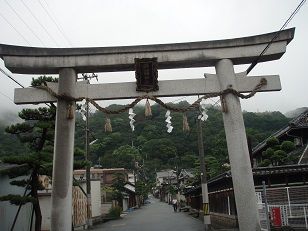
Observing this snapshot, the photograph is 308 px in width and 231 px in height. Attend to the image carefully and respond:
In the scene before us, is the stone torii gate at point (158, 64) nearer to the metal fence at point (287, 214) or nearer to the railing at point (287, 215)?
the metal fence at point (287, 214)

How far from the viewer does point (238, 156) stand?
1102cm

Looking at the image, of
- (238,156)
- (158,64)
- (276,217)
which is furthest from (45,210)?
(238,156)

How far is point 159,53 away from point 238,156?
411 cm

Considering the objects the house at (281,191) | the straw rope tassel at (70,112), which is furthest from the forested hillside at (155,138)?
the straw rope tassel at (70,112)

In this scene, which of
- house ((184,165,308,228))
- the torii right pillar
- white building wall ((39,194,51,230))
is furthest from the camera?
white building wall ((39,194,51,230))

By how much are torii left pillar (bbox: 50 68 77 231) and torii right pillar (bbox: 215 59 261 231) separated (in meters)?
4.89

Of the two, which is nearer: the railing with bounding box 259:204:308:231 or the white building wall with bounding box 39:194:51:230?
the railing with bounding box 259:204:308:231

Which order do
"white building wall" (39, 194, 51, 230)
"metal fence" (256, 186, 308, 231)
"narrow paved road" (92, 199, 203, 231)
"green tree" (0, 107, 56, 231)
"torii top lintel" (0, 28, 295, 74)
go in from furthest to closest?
"white building wall" (39, 194, 51, 230)
"narrow paved road" (92, 199, 203, 231)
"metal fence" (256, 186, 308, 231)
"green tree" (0, 107, 56, 231)
"torii top lintel" (0, 28, 295, 74)

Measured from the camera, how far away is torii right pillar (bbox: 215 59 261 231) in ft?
35.0

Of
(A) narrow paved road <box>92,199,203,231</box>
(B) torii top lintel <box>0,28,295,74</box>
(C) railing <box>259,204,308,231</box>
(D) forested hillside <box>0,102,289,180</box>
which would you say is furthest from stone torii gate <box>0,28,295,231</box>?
(D) forested hillside <box>0,102,289,180</box>

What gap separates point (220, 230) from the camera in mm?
21297

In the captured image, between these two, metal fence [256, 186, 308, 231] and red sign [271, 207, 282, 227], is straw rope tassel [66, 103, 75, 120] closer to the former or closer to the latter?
metal fence [256, 186, 308, 231]

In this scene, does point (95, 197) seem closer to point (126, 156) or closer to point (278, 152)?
point (278, 152)

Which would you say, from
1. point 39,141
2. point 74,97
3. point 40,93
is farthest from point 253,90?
point 39,141
